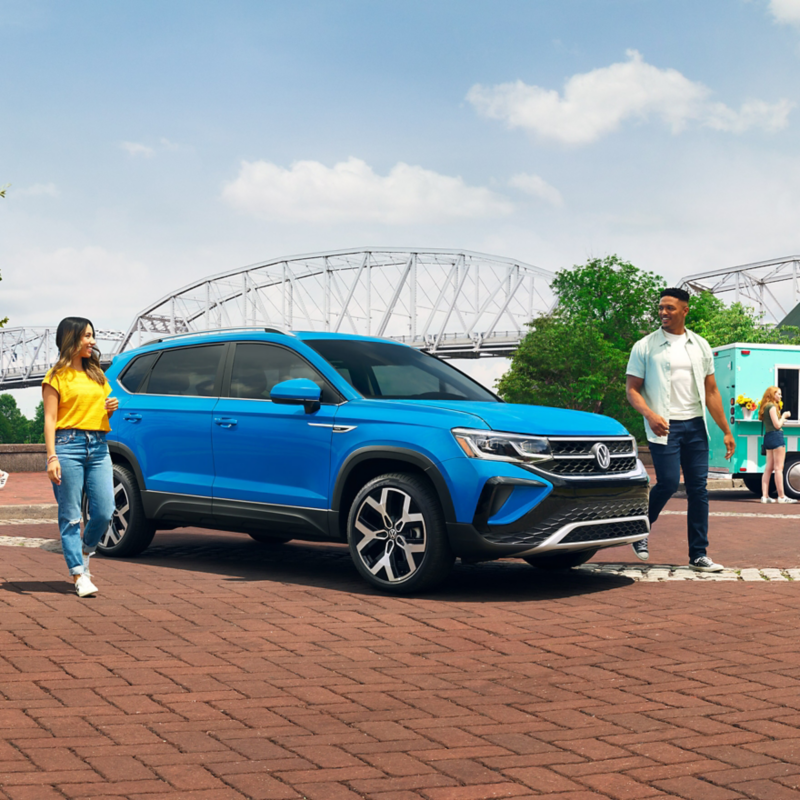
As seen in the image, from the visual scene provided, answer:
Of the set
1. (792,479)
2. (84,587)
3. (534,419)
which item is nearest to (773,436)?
(792,479)

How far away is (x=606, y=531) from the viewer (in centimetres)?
679

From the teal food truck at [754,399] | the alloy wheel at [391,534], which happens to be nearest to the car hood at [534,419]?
the alloy wheel at [391,534]

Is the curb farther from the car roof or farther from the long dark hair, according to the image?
the long dark hair

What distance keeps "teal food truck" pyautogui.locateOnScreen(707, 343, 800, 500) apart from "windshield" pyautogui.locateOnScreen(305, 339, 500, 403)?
10.0m

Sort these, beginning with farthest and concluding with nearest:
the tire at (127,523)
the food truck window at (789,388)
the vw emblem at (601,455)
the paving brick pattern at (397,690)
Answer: the food truck window at (789,388), the tire at (127,523), the vw emblem at (601,455), the paving brick pattern at (397,690)

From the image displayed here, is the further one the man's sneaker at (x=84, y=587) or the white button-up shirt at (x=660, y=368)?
the white button-up shirt at (x=660, y=368)

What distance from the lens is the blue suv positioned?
21.1ft

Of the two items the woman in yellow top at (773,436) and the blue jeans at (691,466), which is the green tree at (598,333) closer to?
the woman in yellow top at (773,436)

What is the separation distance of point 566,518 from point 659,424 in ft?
4.43

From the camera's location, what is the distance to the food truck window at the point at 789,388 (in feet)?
57.8

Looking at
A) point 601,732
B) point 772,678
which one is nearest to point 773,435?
point 772,678

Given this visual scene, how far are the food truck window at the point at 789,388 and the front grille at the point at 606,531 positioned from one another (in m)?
11.5

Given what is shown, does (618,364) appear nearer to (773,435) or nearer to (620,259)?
(620,259)

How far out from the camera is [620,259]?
164ft
